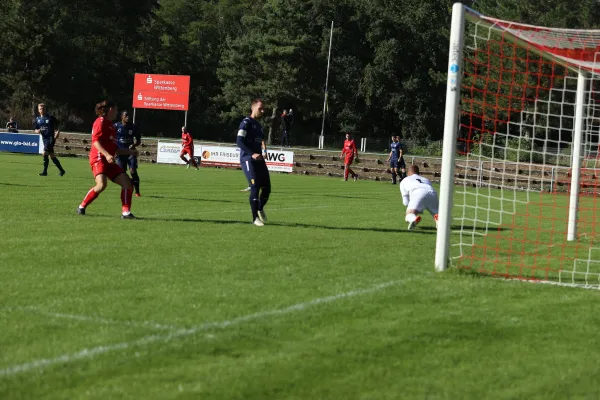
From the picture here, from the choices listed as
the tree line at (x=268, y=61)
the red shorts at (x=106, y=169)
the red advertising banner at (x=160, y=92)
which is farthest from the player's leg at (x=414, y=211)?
the tree line at (x=268, y=61)

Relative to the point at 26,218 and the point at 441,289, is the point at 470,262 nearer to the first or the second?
the point at 441,289

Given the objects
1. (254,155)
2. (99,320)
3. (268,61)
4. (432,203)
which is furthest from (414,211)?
(268,61)

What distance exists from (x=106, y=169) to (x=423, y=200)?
16.8 feet

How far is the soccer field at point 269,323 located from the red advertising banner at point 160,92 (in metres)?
37.1

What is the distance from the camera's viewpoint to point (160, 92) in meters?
48.2

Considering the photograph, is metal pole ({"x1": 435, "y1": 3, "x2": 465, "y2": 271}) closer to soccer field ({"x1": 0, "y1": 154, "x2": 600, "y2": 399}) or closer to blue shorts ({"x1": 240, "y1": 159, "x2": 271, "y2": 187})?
soccer field ({"x1": 0, "y1": 154, "x2": 600, "y2": 399})

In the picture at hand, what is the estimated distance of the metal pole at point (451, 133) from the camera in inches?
346

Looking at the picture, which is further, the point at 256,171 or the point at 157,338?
the point at 256,171

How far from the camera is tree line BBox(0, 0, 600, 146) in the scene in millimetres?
71312

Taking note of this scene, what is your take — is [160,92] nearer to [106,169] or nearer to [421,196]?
[106,169]

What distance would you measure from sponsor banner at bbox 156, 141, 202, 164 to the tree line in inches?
1194

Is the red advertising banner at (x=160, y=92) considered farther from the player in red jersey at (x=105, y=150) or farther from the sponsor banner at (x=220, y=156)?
the player in red jersey at (x=105, y=150)

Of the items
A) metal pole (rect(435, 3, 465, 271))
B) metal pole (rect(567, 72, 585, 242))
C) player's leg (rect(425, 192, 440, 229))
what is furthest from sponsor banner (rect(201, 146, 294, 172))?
metal pole (rect(435, 3, 465, 271))

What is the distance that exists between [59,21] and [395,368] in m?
73.2
